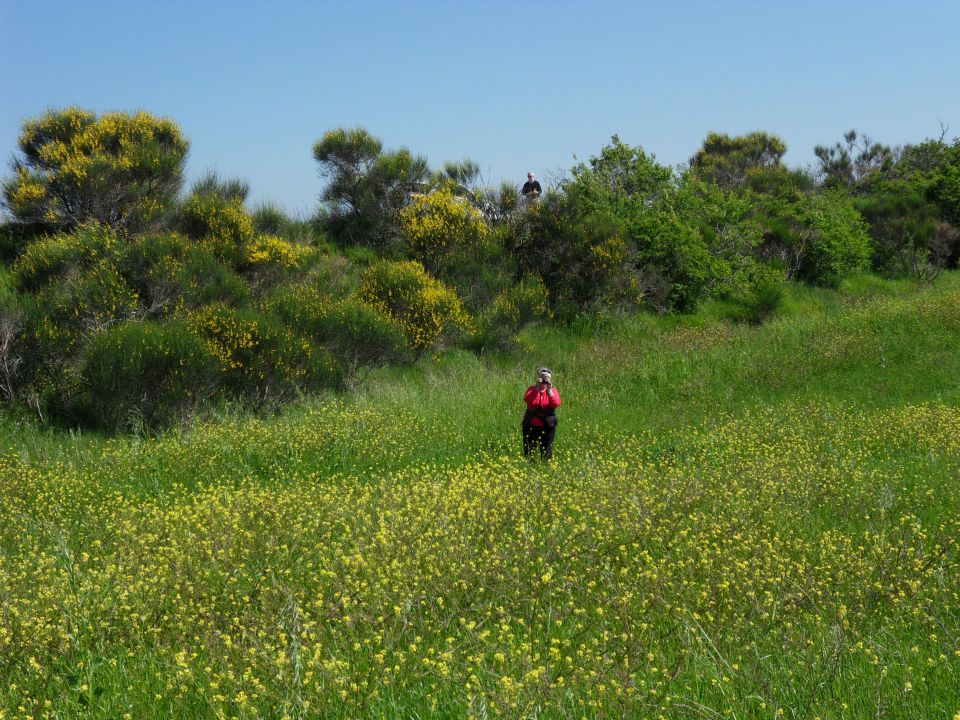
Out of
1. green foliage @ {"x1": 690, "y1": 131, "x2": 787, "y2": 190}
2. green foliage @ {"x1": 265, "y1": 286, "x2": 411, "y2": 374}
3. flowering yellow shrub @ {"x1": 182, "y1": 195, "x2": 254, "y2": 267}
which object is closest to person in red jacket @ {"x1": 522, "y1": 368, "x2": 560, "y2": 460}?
green foliage @ {"x1": 265, "y1": 286, "x2": 411, "y2": 374}

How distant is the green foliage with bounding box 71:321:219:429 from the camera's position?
13578 millimetres

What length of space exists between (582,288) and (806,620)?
685 inches

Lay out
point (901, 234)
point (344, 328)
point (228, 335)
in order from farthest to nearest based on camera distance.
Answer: point (901, 234), point (344, 328), point (228, 335)

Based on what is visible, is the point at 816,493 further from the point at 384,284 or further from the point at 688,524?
the point at 384,284

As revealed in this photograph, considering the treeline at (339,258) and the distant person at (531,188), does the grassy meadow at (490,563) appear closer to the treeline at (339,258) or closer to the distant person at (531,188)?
the treeline at (339,258)

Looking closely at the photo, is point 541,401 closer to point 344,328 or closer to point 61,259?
point 344,328

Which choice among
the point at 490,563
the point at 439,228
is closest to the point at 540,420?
the point at 490,563

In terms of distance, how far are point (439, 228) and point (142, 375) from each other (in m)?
9.90

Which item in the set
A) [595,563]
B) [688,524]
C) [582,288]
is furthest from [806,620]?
[582,288]

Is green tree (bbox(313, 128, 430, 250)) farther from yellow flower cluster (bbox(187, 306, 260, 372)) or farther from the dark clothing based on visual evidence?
the dark clothing

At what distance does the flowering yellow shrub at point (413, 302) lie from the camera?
18.6 meters

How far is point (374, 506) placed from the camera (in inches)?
338

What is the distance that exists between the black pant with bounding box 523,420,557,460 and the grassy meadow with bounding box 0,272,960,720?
0.28 meters

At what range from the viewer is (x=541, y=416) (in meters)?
11.4
